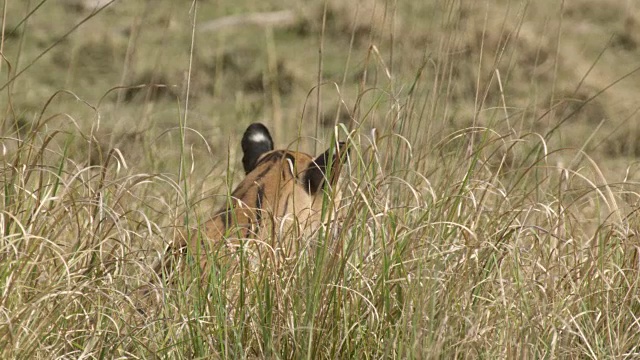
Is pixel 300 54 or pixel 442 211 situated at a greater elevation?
pixel 442 211

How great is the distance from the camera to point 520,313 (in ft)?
10.5

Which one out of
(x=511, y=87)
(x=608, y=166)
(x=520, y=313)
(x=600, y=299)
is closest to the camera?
→ (x=520, y=313)

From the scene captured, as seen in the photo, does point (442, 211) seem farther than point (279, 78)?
No

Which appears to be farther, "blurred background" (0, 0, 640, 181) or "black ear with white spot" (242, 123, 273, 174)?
"blurred background" (0, 0, 640, 181)

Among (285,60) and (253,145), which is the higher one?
(253,145)

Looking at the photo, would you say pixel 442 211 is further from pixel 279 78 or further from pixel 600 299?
pixel 279 78

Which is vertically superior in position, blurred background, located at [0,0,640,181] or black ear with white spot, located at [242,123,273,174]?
black ear with white spot, located at [242,123,273,174]

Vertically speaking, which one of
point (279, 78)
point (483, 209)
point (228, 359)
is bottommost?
point (279, 78)

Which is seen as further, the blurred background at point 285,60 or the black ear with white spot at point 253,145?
the blurred background at point 285,60

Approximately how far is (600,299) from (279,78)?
6880 mm

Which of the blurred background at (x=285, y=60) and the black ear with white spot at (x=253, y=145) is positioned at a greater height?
the black ear with white spot at (x=253, y=145)

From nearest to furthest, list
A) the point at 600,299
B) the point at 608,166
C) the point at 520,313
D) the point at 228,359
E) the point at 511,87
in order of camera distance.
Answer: the point at 228,359 → the point at 520,313 → the point at 600,299 → the point at 608,166 → the point at 511,87

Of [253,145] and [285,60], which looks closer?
[253,145]

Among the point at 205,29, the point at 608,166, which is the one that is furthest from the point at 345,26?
the point at 608,166
